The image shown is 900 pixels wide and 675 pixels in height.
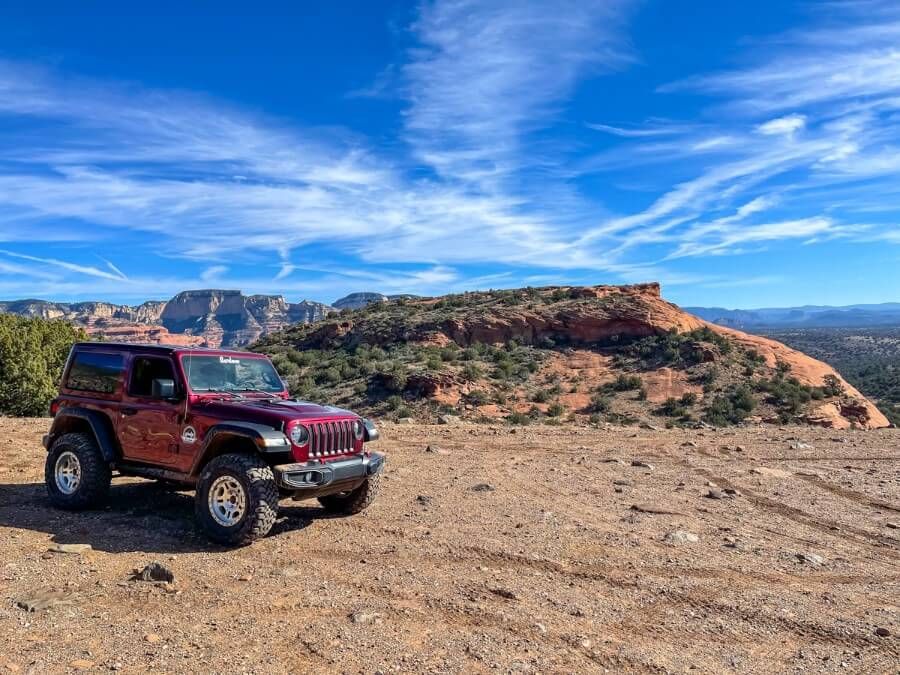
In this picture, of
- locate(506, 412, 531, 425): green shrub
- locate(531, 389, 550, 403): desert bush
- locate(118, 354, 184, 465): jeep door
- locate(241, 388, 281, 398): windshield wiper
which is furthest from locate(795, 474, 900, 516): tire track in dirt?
locate(531, 389, 550, 403): desert bush

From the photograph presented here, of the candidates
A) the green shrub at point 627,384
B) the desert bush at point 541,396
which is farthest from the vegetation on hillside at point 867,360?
the desert bush at point 541,396

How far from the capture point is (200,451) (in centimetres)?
703

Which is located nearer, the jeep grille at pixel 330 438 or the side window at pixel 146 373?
the jeep grille at pixel 330 438

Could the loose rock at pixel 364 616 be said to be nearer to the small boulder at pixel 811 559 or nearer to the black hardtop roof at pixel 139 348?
the black hardtop roof at pixel 139 348

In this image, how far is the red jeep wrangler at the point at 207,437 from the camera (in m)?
6.66

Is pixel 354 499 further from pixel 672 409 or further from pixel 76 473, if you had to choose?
pixel 672 409

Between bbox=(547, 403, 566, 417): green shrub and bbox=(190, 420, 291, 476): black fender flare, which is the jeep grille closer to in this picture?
bbox=(190, 420, 291, 476): black fender flare

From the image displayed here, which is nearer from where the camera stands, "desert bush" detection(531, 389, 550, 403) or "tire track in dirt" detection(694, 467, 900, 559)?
"tire track in dirt" detection(694, 467, 900, 559)

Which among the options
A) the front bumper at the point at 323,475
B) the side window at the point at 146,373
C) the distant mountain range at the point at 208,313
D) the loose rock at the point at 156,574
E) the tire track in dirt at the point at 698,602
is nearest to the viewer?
the tire track in dirt at the point at 698,602

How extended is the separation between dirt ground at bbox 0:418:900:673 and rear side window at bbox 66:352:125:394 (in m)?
1.56

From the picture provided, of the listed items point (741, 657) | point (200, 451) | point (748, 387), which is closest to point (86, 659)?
point (200, 451)

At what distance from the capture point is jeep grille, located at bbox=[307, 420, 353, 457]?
6.97m

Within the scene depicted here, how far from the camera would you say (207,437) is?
6941 mm

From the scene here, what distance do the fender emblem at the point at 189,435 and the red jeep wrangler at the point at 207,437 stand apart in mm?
11
